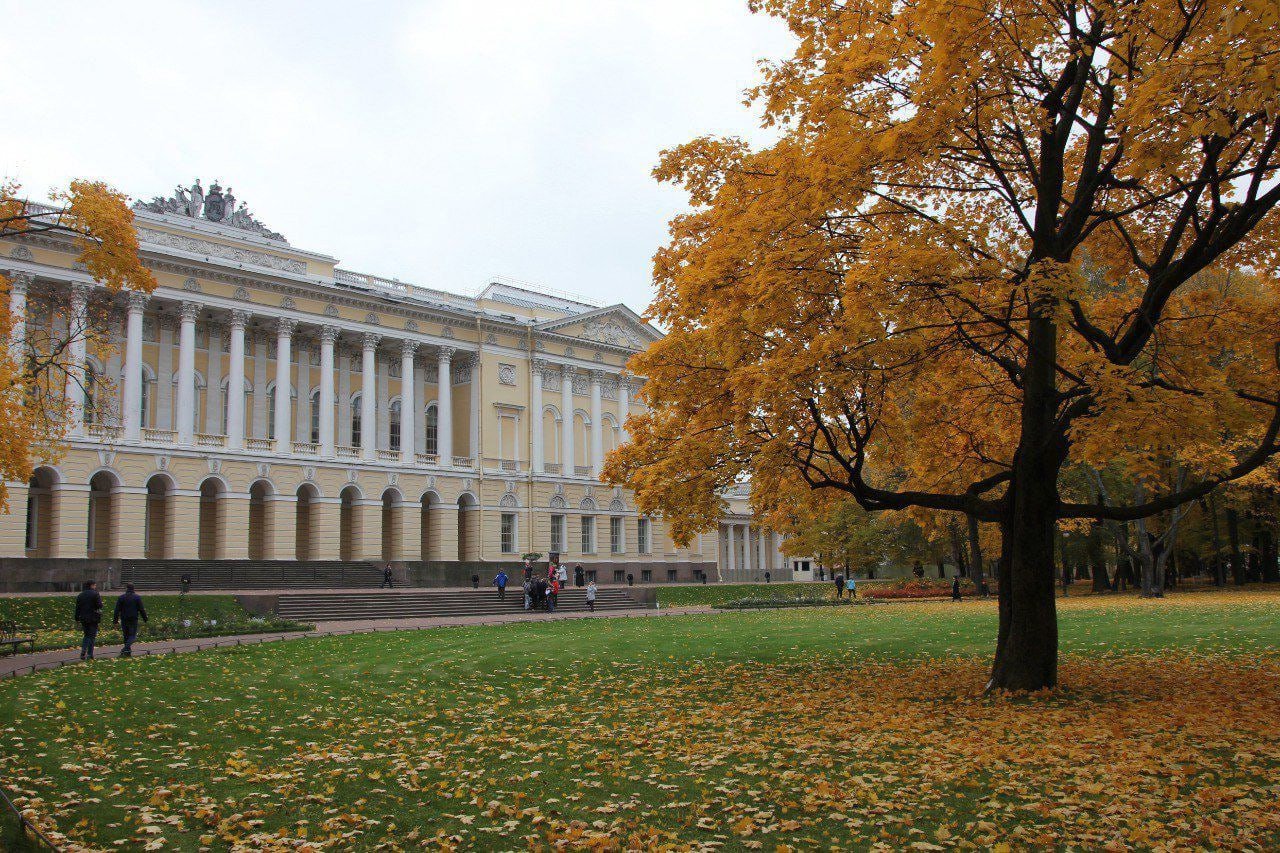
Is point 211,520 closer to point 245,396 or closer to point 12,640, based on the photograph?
point 245,396

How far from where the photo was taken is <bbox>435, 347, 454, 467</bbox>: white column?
5825cm

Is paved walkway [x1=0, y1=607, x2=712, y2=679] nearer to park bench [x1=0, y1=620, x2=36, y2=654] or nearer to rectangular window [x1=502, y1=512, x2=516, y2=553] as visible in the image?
park bench [x1=0, y1=620, x2=36, y2=654]

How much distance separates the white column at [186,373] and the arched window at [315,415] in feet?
27.1

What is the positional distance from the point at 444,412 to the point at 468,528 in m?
7.52

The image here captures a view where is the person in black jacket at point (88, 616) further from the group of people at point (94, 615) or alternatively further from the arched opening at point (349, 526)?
the arched opening at point (349, 526)

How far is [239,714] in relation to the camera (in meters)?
11.9

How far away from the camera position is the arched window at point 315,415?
180 feet

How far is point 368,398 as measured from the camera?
181 ft

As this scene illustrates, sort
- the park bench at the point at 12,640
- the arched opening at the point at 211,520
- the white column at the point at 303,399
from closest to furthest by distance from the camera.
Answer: the park bench at the point at 12,640 < the arched opening at the point at 211,520 < the white column at the point at 303,399

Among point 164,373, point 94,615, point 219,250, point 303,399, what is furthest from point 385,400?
point 94,615

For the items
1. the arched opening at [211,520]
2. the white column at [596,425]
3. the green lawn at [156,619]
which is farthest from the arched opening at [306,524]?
the white column at [596,425]

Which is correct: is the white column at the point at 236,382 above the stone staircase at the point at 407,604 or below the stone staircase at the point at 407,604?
above

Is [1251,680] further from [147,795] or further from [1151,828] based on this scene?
[147,795]

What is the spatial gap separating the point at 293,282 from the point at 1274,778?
164ft
